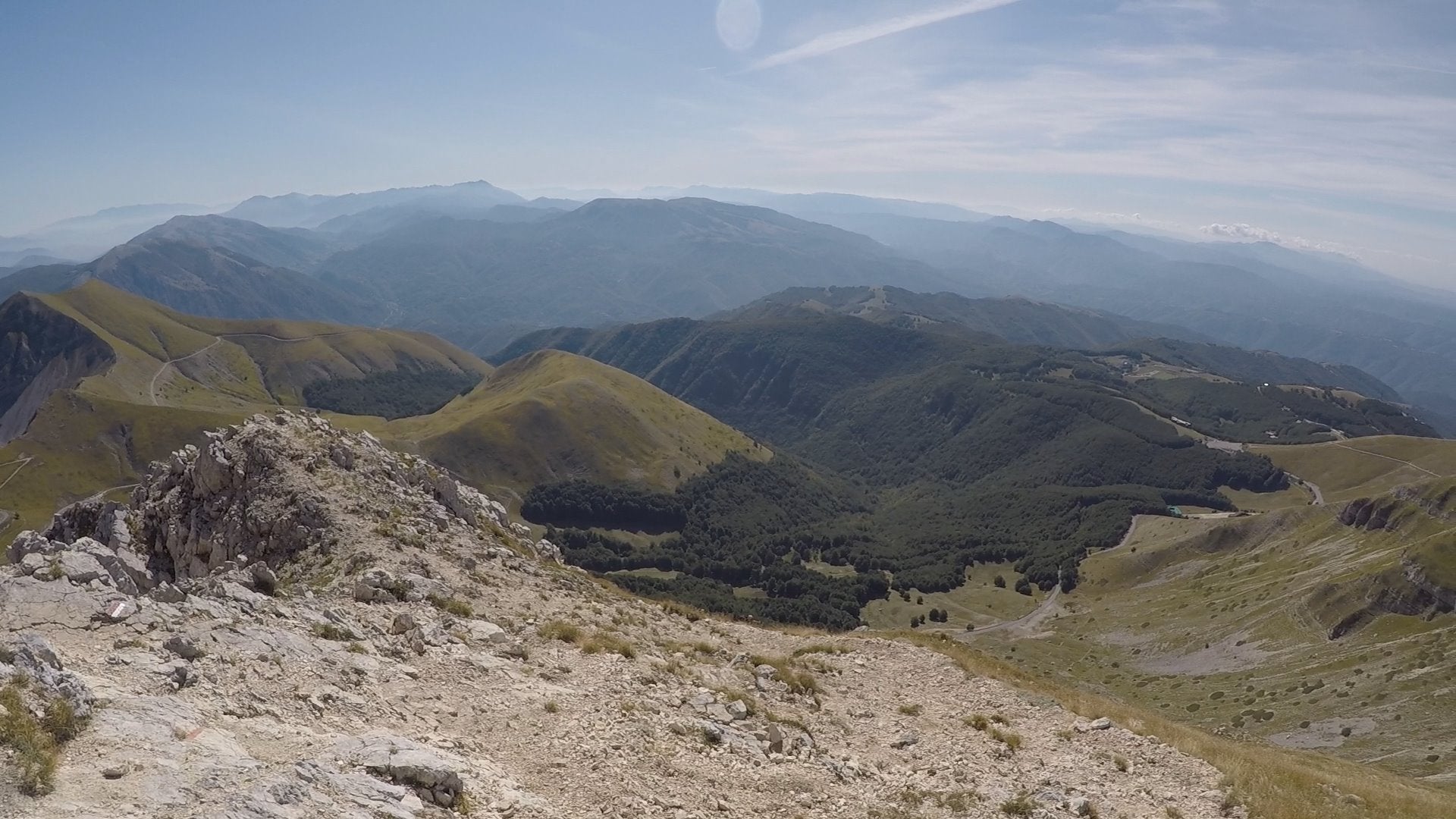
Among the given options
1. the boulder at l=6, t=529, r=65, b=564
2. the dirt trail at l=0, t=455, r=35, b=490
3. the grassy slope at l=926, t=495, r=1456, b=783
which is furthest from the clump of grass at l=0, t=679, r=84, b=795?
the dirt trail at l=0, t=455, r=35, b=490

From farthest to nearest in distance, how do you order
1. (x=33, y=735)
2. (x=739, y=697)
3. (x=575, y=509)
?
(x=575, y=509) → (x=739, y=697) → (x=33, y=735)

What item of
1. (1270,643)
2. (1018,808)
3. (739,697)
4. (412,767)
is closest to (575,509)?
(1270,643)

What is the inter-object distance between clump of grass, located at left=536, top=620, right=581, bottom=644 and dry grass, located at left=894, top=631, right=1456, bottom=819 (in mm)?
15730

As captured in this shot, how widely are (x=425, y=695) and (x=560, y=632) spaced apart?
656 cm

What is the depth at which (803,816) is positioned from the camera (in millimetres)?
15547

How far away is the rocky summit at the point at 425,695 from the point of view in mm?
12594

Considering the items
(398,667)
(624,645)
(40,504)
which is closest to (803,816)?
(624,645)

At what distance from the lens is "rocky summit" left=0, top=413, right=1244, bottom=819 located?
1259 cm

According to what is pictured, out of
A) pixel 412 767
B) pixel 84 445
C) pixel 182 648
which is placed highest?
pixel 182 648

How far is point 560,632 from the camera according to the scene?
23750 mm

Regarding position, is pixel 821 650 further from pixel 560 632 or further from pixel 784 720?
pixel 560 632

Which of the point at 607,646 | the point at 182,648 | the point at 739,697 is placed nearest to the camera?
the point at 182,648

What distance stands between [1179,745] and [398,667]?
23423 mm

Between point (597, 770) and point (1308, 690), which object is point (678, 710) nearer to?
point (597, 770)
